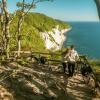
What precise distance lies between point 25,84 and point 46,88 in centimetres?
102

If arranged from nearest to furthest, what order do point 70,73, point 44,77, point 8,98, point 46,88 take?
point 8,98 → point 46,88 → point 44,77 → point 70,73

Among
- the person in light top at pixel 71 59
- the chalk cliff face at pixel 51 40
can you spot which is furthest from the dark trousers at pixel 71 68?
the chalk cliff face at pixel 51 40

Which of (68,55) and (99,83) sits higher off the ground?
(68,55)

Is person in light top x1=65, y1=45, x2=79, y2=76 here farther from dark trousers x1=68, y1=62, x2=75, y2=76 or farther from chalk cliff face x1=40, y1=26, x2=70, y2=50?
chalk cliff face x1=40, y1=26, x2=70, y2=50

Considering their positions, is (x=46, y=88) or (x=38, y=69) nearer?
(x=46, y=88)

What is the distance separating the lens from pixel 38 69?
18.8 metres

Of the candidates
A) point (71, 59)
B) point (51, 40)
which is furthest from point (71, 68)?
point (51, 40)

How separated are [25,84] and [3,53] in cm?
825

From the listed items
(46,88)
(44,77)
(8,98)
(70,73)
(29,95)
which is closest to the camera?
(8,98)

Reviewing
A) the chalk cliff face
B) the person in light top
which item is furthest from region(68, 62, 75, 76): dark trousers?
the chalk cliff face

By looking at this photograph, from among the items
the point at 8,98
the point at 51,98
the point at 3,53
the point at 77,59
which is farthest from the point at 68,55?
the point at 3,53

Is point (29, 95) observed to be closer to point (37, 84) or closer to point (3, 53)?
point (37, 84)

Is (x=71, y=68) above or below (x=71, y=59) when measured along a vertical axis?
below

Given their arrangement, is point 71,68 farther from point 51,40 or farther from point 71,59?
point 51,40
